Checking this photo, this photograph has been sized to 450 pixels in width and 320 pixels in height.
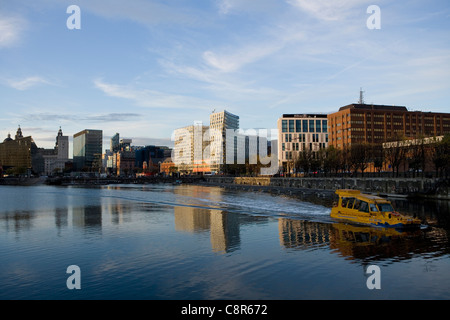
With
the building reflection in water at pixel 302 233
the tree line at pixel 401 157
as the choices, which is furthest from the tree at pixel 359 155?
the building reflection in water at pixel 302 233

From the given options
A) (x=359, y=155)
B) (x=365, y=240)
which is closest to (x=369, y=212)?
(x=365, y=240)

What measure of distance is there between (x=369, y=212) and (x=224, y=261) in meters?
20.3

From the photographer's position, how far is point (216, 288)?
1861 centimetres

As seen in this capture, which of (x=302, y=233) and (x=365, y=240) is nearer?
(x=365, y=240)

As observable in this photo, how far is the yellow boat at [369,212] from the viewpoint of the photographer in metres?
35.3

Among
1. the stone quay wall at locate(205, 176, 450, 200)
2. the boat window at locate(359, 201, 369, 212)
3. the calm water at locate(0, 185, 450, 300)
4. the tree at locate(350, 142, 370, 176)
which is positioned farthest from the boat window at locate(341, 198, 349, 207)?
the tree at locate(350, 142, 370, 176)

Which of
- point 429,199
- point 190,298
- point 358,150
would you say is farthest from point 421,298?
point 358,150

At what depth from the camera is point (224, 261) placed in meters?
24.2

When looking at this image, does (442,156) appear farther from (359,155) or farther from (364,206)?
(364,206)

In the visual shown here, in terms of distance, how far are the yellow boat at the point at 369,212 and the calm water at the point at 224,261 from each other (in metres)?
1.25

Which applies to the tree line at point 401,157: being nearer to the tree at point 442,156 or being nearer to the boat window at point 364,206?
the tree at point 442,156

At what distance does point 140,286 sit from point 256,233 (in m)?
18.1

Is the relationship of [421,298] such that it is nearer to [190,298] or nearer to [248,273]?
[248,273]

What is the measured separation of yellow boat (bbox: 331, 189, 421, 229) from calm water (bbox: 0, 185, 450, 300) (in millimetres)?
1249
